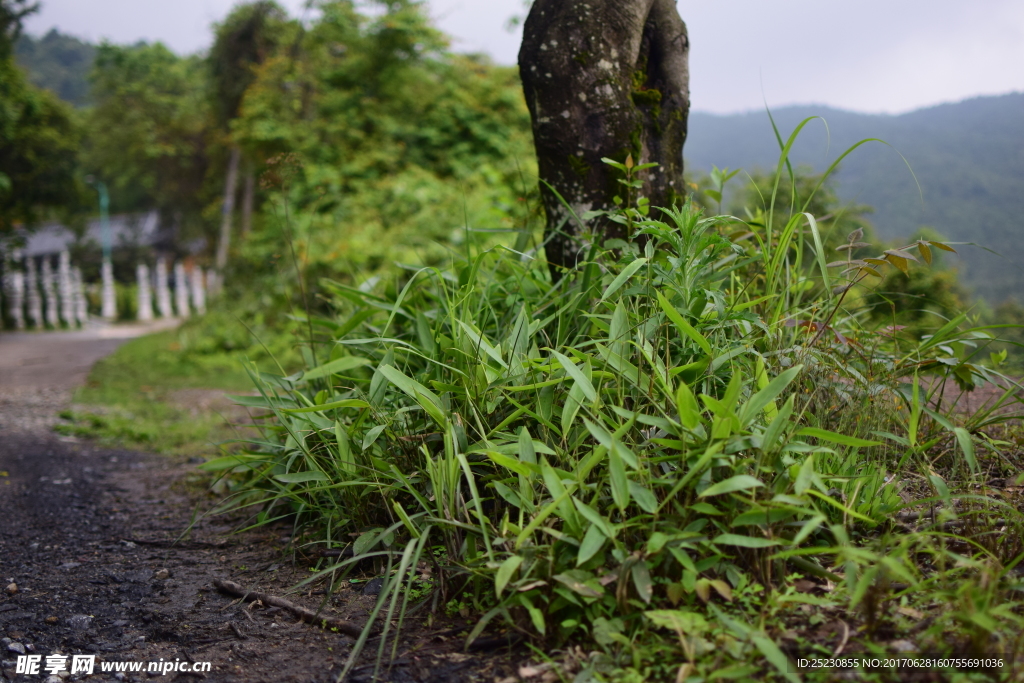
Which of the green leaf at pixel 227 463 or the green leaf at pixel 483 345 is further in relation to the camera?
the green leaf at pixel 227 463

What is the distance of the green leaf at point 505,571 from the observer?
3.86 feet

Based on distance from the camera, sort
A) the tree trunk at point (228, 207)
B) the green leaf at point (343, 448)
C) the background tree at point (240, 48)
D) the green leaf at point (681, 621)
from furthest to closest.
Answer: the tree trunk at point (228, 207), the background tree at point (240, 48), the green leaf at point (343, 448), the green leaf at point (681, 621)

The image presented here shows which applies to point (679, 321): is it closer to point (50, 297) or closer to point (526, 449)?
point (526, 449)

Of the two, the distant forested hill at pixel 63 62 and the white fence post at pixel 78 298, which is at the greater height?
the distant forested hill at pixel 63 62

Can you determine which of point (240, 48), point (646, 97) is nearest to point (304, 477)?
point (646, 97)

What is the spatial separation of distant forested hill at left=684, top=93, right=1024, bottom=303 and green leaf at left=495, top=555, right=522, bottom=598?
3.73 meters

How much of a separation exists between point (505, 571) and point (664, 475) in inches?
17.3

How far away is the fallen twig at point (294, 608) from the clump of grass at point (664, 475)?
99mm

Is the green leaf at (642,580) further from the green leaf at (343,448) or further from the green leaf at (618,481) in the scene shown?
the green leaf at (343,448)

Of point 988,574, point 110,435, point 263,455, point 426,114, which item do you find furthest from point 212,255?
point 988,574

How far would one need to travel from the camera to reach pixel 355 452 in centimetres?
174

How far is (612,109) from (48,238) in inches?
1517

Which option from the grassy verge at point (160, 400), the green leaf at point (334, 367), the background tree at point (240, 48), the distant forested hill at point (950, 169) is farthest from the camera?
the background tree at point (240, 48)

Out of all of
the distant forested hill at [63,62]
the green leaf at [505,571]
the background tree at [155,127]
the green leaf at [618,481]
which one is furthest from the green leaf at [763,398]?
the distant forested hill at [63,62]
